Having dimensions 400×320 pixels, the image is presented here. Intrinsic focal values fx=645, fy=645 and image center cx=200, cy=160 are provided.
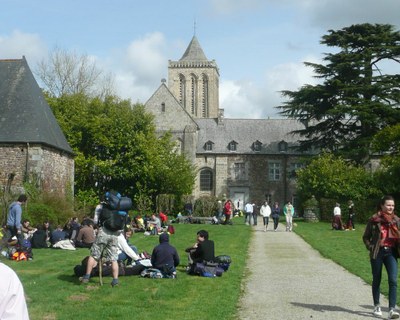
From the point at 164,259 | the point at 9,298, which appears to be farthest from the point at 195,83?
the point at 9,298

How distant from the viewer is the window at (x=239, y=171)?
209ft

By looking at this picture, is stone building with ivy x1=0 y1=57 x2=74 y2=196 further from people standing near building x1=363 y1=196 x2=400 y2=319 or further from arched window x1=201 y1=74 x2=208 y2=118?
arched window x1=201 y1=74 x2=208 y2=118

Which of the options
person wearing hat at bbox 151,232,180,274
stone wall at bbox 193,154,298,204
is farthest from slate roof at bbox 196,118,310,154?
person wearing hat at bbox 151,232,180,274

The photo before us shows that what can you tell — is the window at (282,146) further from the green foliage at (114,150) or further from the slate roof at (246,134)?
the green foliage at (114,150)

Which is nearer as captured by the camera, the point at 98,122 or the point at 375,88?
the point at 375,88

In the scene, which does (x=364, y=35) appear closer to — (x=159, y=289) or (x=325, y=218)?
(x=325, y=218)

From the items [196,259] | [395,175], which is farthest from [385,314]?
[395,175]

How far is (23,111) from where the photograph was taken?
33188 millimetres

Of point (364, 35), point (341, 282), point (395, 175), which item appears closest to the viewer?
point (341, 282)

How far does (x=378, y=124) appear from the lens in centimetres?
4172

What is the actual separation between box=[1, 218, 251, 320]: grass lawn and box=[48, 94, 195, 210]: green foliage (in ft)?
99.2

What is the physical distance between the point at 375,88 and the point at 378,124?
2330 millimetres

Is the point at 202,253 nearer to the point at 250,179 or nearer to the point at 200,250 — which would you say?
the point at 200,250

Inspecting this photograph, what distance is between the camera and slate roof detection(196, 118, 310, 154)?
64312 mm
